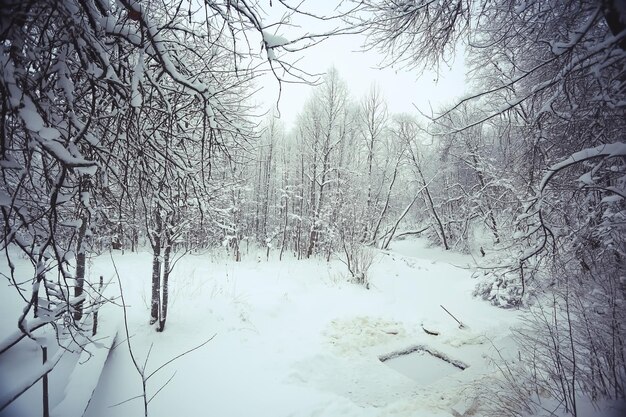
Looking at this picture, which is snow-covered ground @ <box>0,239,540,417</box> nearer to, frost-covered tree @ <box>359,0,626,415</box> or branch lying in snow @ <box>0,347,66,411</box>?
branch lying in snow @ <box>0,347,66,411</box>

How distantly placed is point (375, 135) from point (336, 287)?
40.7 feet

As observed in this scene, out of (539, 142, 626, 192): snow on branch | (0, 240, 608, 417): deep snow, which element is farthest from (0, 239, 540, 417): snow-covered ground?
(539, 142, 626, 192): snow on branch

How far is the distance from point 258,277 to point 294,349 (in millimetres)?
5107

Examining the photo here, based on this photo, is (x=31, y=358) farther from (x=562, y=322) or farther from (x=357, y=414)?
(x=562, y=322)

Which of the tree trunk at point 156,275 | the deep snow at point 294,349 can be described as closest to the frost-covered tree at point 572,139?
the deep snow at point 294,349

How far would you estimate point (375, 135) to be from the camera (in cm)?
1828

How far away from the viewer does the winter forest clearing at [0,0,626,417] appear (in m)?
1.64

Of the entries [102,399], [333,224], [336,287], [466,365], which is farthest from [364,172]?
[102,399]

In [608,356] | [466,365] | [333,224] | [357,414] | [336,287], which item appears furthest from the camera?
[333,224]

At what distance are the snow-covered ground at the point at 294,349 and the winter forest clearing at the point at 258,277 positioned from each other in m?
0.04

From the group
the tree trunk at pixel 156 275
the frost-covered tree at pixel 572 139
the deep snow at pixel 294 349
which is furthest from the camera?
the tree trunk at pixel 156 275

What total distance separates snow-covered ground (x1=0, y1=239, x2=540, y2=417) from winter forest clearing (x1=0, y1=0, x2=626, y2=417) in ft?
0.15

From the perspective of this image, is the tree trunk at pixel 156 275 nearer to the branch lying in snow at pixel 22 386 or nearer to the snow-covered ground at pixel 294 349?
the snow-covered ground at pixel 294 349

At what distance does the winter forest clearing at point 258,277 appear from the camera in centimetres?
164
